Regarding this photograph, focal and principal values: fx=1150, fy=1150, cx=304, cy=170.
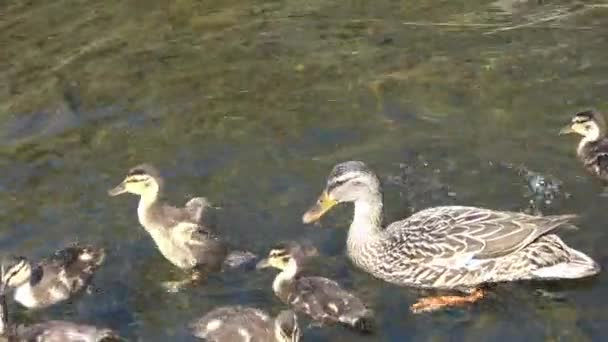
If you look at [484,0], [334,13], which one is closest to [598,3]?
[484,0]

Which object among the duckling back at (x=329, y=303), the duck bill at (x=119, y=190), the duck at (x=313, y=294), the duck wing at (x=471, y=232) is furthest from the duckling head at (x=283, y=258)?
the duck bill at (x=119, y=190)

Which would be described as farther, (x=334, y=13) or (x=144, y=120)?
(x=334, y=13)

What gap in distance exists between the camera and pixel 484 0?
42.6ft

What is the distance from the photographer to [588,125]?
954 cm

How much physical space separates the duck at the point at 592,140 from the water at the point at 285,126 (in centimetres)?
11

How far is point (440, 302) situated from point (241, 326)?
143 centimetres

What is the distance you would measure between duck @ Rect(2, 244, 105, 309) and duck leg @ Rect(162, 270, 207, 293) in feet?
1.75

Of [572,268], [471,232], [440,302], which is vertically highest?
[471,232]

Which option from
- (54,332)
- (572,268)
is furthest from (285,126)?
(54,332)

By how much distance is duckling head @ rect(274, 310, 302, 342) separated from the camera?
282 inches

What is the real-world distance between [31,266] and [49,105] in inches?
129

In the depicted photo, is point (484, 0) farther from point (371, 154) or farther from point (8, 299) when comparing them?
point (8, 299)

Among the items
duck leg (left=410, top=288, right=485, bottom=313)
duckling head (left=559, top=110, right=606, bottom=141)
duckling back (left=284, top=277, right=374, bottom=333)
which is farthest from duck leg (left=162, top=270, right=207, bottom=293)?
duckling head (left=559, top=110, right=606, bottom=141)

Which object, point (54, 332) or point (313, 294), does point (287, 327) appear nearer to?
point (313, 294)
